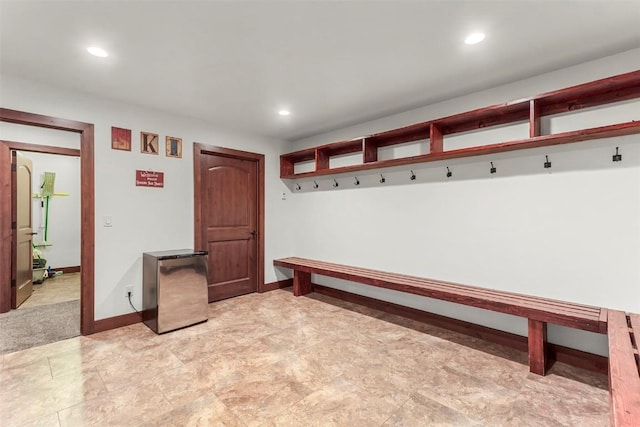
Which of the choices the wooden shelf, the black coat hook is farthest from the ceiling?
the black coat hook

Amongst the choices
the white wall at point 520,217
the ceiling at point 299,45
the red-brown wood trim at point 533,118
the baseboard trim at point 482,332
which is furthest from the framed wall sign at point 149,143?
the red-brown wood trim at point 533,118

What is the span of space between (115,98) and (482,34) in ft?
11.6

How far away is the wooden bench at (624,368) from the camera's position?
1093 mm

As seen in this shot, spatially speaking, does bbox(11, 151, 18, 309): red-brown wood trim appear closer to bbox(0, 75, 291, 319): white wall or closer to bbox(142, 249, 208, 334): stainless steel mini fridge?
bbox(0, 75, 291, 319): white wall

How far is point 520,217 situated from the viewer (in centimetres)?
280

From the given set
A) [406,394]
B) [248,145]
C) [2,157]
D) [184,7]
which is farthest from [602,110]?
[2,157]

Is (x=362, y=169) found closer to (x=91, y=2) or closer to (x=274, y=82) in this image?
(x=274, y=82)

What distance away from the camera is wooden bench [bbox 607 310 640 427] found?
3.59 feet

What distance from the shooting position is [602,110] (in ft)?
7.89

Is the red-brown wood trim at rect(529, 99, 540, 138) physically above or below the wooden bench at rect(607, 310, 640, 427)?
above

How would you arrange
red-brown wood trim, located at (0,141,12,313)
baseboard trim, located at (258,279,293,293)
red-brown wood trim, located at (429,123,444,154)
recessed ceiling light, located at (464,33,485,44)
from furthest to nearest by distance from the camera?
1. baseboard trim, located at (258,279,293,293)
2. red-brown wood trim, located at (0,141,12,313)
3. red-brown wood trim, located at (429,123,444,154)
4. recessed ceiling light, located at (464,33,485,44)

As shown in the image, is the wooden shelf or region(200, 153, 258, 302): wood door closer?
the wooden shelf

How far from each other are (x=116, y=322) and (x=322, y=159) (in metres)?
3.25

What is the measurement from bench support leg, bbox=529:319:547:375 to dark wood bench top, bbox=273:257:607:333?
0.09 meters
